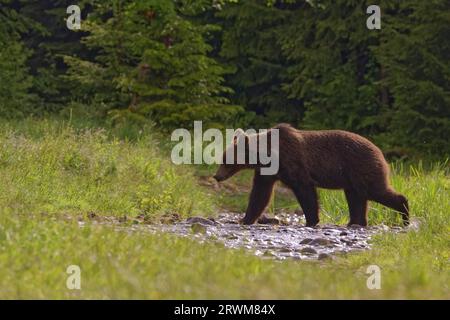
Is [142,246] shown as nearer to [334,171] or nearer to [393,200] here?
[334,171]

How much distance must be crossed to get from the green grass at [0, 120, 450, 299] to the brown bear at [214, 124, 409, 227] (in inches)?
22.5

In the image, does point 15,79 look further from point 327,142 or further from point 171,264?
point 171,264

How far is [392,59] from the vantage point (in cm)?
1916

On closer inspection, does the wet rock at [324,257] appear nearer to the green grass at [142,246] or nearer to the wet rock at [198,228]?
the green grass at [142,246]

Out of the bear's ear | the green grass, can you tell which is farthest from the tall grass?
the bear's ear

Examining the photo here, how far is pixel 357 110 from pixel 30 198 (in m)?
10.9

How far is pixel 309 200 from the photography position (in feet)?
39.2

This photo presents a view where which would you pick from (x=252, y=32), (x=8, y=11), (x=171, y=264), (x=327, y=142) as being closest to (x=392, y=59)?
(x=252, y=32)

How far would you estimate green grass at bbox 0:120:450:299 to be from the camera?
20.6 feet

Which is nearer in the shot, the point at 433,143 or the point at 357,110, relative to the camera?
the point at 433,143

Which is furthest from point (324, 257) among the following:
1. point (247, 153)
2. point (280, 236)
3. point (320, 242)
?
point (247, 153)

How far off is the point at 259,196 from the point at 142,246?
4.91 m

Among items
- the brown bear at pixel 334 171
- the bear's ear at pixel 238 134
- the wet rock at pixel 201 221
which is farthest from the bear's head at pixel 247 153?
the wet rock at pixel 201 221

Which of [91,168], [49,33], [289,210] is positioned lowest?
[289,210]
